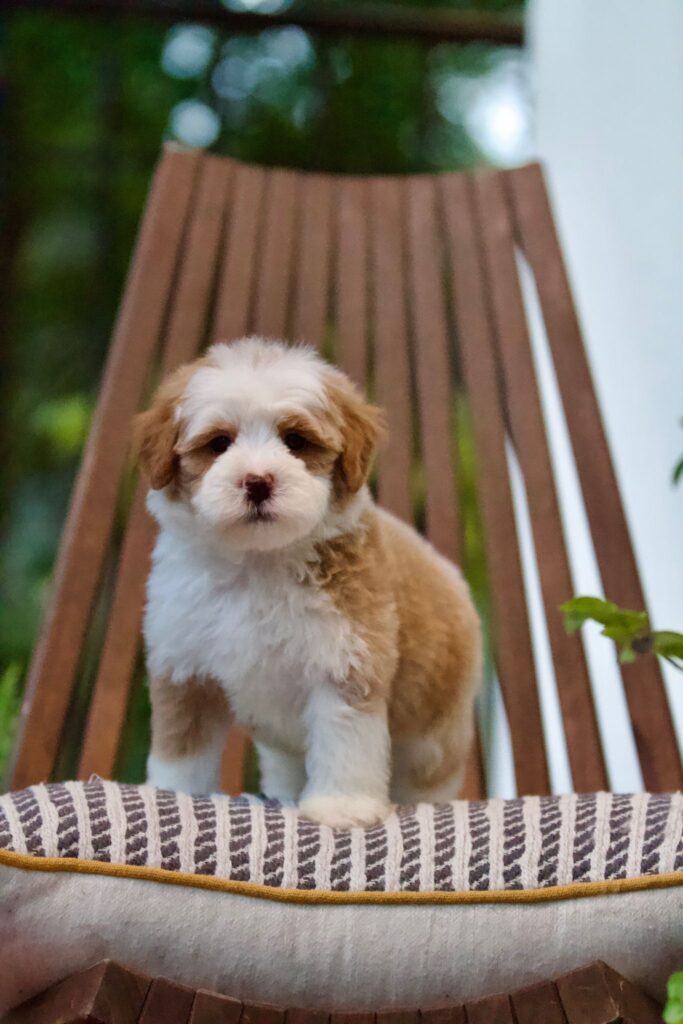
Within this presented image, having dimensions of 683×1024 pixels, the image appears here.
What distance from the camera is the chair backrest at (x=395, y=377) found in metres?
1.63

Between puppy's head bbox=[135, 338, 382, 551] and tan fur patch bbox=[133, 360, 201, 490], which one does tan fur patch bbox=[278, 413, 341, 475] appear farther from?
tan fur patch bbox=[133, 360, 201, 490]

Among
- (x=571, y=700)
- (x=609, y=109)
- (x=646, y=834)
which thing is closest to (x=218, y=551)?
(x=646, y=834)

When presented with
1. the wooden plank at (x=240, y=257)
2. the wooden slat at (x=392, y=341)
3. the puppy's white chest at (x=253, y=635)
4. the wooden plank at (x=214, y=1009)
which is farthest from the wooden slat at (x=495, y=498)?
the wooden plank at (x=214, y=1009)

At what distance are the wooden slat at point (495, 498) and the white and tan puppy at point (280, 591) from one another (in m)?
0.33

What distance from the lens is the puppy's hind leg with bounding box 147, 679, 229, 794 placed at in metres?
1.33

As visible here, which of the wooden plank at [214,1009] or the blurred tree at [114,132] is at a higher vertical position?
the blurred tree at [114,132]

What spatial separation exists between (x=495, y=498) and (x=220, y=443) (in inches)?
29.1

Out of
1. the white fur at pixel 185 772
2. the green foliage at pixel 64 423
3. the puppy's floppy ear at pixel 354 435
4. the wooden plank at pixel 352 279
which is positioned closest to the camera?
the puppy's floppy ear at pixel 354 435

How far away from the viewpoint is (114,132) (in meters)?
3.21

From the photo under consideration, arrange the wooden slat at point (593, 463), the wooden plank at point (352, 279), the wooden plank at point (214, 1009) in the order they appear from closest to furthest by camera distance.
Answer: the wooden plank at point (214, 1009)
the wooden slat at point (593, 463)
the wooden plank at point (352, 279)

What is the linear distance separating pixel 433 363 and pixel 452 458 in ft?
0.66

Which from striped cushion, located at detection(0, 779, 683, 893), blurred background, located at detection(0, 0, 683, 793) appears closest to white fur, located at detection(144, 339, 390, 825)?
striped cushion, located at detection(0, 779, 683, 893)

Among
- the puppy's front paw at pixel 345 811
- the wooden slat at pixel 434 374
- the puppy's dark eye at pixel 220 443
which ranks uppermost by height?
the wooden slat at pixel 434 374

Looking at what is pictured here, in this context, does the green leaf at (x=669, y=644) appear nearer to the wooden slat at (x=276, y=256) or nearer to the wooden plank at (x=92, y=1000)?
the wooden plank at (x=92, y=1000)
